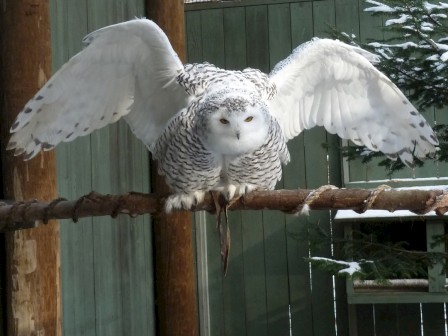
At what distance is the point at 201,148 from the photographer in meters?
1.68

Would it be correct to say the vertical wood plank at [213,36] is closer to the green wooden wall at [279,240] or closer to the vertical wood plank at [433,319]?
the green wooden wall at [279,240]

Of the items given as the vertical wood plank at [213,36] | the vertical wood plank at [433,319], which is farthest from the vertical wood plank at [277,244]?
the vertical wood plank at [433,319]

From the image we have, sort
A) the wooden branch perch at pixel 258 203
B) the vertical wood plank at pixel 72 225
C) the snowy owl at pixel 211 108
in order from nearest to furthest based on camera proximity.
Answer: the wooden branch perch at pixel 258 203
the snowy owl at pixel 211 108
the vertical wood plank at pixel 72 225

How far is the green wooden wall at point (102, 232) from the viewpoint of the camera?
2.54 meters

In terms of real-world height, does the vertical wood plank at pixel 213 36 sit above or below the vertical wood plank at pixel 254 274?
above

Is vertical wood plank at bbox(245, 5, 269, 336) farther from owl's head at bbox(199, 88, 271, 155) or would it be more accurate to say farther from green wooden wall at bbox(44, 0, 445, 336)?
owl's head at bbox(199, 88, 271, 155)

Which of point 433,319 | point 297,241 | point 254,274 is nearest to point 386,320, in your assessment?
point 433,319

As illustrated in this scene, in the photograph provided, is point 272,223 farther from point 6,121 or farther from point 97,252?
point 6,121

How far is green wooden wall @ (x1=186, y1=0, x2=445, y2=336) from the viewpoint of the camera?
3.75 meters

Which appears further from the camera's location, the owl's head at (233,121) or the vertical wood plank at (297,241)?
the vertical wood plank at (297,241)

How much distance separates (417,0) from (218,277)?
7.26 ft

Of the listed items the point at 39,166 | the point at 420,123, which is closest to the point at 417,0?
the point at 420,123

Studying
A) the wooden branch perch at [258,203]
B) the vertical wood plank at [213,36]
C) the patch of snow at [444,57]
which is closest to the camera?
the wooden branch perch at [258,203]

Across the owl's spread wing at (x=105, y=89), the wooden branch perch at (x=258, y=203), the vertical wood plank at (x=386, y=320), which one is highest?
the owl's spread wing at (x=105, y=89)
